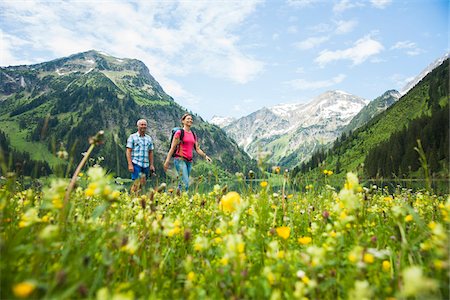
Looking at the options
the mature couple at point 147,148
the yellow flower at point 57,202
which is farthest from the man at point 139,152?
the yellow flower at point 57,202

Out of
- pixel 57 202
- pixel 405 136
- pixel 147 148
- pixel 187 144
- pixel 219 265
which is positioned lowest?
→ pixel 219 265

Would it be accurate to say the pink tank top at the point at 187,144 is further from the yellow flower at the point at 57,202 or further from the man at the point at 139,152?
the yellow flower at the point at 57,202

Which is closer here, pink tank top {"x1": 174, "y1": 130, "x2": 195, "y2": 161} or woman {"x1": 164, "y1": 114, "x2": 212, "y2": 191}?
woman {"x1": 164, "y1": 114, "x2": 212, "y2": 191}

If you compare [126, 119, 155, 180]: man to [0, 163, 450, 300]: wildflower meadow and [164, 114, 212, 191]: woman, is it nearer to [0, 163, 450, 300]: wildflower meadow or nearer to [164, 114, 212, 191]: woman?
[164, 114, 212, 191]: woman

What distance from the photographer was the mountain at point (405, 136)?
10225cm

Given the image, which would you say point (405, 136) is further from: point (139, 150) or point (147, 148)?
point (139, 150)

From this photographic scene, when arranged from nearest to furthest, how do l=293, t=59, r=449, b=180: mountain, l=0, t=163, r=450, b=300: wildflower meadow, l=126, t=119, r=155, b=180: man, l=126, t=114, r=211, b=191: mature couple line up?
l=0, t=163, r=450, b=300: wildflower meadow < l=126, t=114, r=211, b=191: mature couple < l=126, t=119, r=155, b=180: man < l=293, t=59, r=449, b=180: mountain

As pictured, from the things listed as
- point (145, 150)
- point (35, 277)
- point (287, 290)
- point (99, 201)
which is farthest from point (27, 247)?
point (145, 150)

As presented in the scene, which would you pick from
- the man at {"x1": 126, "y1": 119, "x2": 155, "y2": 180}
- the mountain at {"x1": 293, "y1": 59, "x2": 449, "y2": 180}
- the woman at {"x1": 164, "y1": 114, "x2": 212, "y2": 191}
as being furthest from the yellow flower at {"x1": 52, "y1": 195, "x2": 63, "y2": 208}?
the mountain at {"x1": 293, "y1": 59, "x2": 449, "y2": 180}

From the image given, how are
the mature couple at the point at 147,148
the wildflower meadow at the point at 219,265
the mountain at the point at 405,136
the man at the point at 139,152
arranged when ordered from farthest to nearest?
the mountain at the point at 405,136, the man at the point at 139,152, the mature couple at the point at 147,148, the wildflower meadow at the point at 219,265

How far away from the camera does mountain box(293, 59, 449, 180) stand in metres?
102

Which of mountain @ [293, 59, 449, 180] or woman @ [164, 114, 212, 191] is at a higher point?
mountain @ [293, 59, 449, 180]

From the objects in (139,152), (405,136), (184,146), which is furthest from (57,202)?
(405,136)

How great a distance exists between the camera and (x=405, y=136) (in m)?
117
